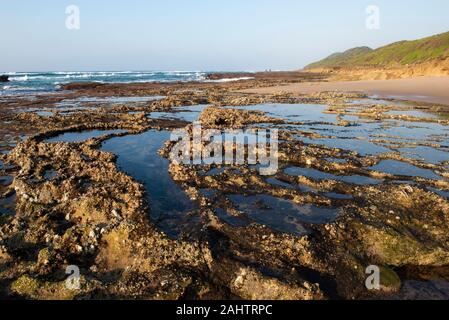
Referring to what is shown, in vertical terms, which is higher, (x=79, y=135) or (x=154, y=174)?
(x=79, y=135)

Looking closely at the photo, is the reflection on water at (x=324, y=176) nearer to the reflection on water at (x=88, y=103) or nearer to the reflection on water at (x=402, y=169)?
the reflection on water at (x=402, y=169)

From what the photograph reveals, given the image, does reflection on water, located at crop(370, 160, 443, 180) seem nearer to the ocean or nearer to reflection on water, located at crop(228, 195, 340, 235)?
reflection on water, located at crop(228, 195, 340, 235)

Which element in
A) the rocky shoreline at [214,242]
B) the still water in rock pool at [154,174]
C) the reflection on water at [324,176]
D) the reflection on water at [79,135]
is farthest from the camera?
the reflection on water at [79,135]

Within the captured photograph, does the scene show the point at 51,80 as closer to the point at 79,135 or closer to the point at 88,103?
the point at 88,103

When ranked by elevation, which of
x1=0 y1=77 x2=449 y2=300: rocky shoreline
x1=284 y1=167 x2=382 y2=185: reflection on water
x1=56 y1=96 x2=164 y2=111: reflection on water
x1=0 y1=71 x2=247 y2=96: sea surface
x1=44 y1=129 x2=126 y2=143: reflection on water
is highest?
x1=0 y1=71 x2=247 y2=96: sea surface

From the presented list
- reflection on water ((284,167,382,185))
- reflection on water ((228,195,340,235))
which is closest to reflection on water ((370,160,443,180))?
reflection on water ((284,167,382,185))

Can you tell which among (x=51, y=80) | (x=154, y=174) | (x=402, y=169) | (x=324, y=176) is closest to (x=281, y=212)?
(x=324, y=176)

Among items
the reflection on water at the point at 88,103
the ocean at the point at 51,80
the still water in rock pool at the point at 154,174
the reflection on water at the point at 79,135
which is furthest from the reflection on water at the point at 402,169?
the ocean at the point at 51,80

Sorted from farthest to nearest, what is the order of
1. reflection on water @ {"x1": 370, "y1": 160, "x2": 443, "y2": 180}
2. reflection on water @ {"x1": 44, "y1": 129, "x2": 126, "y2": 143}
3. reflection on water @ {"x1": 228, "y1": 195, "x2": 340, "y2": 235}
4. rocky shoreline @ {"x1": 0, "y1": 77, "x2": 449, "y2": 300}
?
reflection on water @ {"x1": 44, "y1": 129, "x2": 126, "y2": 143} < reflection on water @ {"x1": 370, "y1": 160, "x2": 443, "y2": 180} < reflection on water @ {"x1": 228, "y1": 195, "x2": 340, "y2": 235} < rocky shoreline @ {"x1": 0, "y1": 77, "x2": 449, "y2": 300}

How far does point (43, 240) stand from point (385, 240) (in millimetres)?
6615

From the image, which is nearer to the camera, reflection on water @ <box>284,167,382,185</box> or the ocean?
reflection on water @ <box>284,167,382,185</box>

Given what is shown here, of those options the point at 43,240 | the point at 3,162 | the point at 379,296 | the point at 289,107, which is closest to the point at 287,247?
the point at 379,296

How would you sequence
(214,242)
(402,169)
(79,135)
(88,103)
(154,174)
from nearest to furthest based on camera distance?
(214,242) < (154,174) < (402,169) < (79,135) < (88,103)
